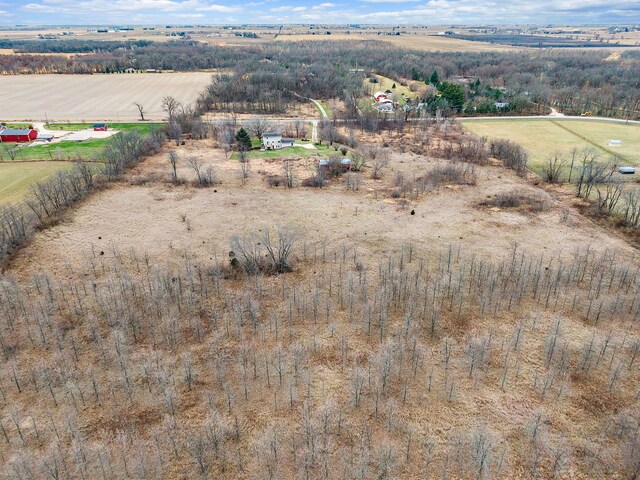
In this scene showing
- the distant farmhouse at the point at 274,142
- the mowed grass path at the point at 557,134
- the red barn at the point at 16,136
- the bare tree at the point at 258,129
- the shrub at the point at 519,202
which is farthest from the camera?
the bare tree at the point at 258,129

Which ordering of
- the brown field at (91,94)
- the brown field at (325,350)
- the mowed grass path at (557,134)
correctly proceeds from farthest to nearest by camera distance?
1. the brown field at (91,94)
2. the mowed grass path at (557,134)
3. the brown field at (325,350)

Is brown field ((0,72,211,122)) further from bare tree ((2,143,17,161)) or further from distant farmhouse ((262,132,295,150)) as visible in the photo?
distant farmhouse ((262,132,295,150))

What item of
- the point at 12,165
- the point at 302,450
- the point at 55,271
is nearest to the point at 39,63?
the point at 12,165

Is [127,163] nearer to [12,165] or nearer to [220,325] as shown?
[12,165]

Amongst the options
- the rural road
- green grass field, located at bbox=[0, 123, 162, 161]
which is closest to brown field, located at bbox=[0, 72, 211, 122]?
green grass field, located at bbox=[0, 123, 162, 161]

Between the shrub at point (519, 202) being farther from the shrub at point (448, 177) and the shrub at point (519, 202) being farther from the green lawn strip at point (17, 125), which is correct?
the green lawn strip at point (17, 125)

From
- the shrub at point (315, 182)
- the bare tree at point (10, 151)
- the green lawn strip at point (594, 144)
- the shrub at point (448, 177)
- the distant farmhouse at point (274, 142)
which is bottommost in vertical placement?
the green lawn strip at point (594, 144)

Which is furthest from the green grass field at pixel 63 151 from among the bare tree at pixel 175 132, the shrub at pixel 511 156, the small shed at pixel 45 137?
the shrub at pixel 511 156
